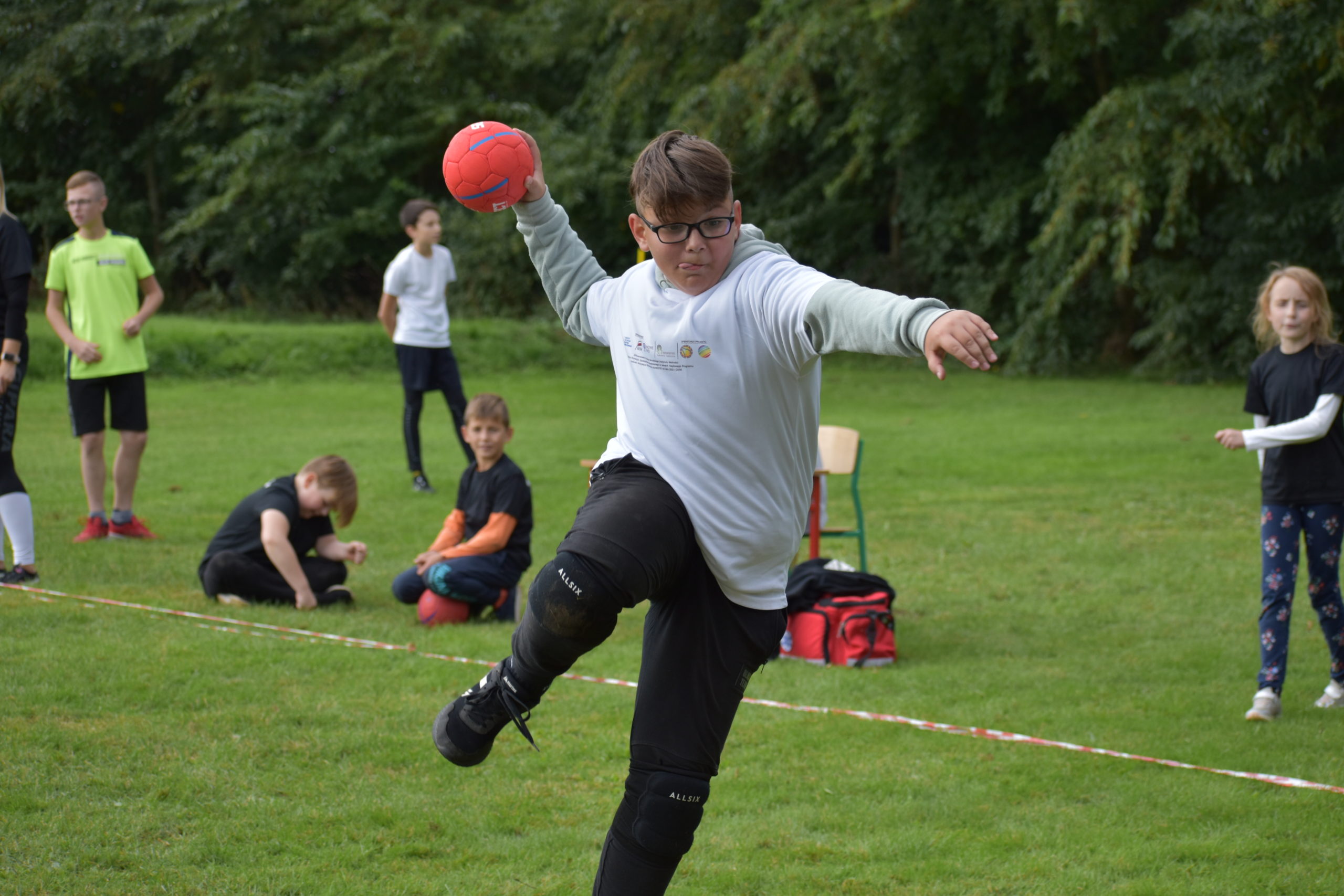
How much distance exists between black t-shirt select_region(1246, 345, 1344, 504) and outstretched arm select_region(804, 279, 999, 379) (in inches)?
134

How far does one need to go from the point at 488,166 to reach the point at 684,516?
116cm

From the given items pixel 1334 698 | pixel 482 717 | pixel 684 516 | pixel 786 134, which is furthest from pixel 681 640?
pixel 786 134

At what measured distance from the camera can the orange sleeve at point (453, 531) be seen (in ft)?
23.4

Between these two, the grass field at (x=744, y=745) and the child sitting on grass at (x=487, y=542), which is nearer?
the grass field at (x=744, y=745)

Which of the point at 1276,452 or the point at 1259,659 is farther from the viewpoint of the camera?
the point at 1259,659

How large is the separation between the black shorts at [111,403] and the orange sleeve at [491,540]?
281cm

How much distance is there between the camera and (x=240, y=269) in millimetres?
29078

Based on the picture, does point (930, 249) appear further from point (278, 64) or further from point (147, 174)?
point (147, 174)

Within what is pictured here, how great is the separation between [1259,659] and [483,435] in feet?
13.5

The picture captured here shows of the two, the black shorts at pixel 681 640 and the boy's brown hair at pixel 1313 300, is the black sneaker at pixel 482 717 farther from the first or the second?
the boy's brown hair at pixel 1313 300

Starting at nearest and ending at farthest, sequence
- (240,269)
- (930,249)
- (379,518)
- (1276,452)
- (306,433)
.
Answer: (1276,452)
(379,518)
(306,433)
(930,249)
(240,269)

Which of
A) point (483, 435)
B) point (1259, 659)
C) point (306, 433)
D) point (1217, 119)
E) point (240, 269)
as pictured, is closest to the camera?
point (1259, 659)

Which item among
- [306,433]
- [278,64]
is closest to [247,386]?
[306,433]

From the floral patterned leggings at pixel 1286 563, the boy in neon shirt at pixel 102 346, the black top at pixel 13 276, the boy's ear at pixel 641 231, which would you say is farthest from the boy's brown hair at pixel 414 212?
the boy's ear at pixel 641 231
